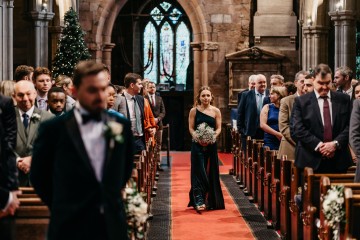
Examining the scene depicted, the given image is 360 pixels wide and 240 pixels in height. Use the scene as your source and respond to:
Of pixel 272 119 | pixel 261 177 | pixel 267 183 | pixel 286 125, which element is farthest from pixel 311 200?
pixel 272 119

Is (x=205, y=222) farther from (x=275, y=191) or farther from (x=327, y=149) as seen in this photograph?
(x=327, y=149)

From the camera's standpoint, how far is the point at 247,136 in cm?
1267

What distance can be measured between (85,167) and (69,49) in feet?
45.4

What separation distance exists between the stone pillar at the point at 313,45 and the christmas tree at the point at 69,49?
19.5 feet

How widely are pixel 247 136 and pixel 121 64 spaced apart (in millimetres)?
14492

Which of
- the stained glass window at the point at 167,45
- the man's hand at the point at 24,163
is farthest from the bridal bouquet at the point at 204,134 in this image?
the stained glass window at the point at 167,45

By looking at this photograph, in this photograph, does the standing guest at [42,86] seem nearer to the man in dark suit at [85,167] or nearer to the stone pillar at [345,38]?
the man in dark suit at [85,167]

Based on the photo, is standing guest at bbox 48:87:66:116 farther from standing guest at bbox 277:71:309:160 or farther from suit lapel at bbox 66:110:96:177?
suit lapel at bbox 66:110:96:177

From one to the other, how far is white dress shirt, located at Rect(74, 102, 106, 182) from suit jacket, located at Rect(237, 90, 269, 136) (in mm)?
8427

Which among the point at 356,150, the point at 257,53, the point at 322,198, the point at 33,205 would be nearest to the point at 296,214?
the point at 356,150

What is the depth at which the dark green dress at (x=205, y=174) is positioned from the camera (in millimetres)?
10867

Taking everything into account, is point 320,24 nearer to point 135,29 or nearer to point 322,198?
point 135,29

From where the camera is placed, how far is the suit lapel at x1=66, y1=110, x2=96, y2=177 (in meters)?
4.14

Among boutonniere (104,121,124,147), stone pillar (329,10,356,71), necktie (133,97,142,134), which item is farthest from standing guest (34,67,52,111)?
stone pillar (329,10,356,71)
